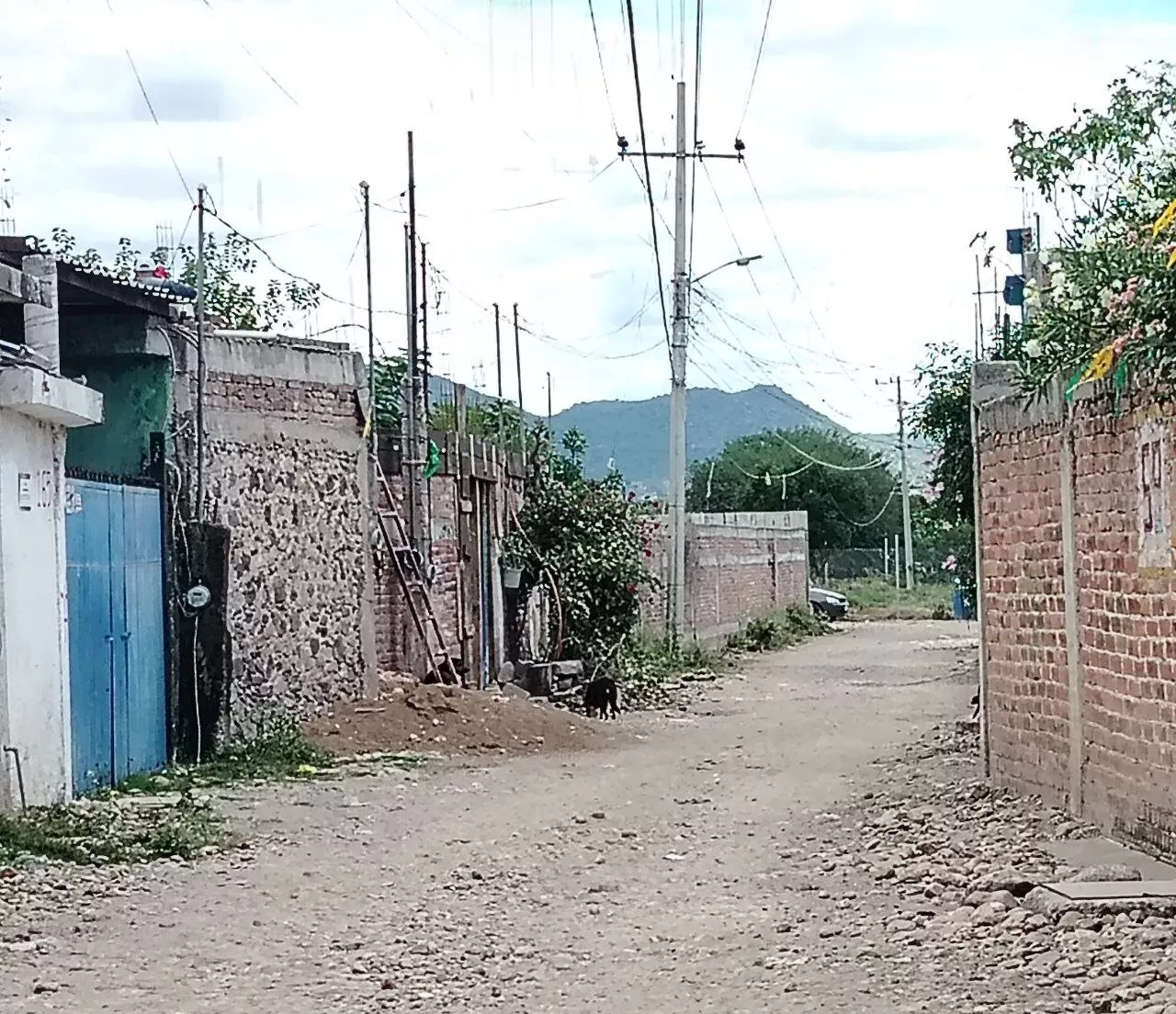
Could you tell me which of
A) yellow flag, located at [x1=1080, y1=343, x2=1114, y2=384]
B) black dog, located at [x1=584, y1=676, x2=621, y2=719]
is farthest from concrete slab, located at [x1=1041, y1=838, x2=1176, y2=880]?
black dog, located at [x1=584, y1=676, x2=621, y2=719]

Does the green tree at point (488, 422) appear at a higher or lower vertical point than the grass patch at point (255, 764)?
higher

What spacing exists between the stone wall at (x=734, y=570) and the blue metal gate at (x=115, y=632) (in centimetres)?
1503

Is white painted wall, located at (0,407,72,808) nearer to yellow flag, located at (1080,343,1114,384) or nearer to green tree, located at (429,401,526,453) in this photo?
yellow flag, located at (1080,343,1114,384)

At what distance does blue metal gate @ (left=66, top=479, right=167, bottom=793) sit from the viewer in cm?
1291

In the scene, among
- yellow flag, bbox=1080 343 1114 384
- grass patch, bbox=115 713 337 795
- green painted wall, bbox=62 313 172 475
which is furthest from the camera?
green painted wall, bbox=62 313 172 475

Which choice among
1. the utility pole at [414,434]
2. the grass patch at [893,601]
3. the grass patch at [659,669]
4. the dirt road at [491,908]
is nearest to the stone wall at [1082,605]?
the dirt road at [491,908]

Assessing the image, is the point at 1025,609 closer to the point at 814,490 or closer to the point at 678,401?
the point at 678,401

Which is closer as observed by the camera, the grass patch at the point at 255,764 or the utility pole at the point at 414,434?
the grass patch at the point at 255,764

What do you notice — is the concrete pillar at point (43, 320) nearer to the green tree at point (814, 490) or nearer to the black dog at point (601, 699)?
the black dog at point (601, 699)

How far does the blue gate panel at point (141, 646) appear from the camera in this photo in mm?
13812

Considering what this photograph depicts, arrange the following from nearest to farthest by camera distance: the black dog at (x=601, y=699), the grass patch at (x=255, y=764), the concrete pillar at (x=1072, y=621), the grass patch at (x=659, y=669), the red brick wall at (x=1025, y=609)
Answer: the concrete pillar at (x=1072, y=621)
the red brick wall at (x=1025, y=609)
the grass patch at (x=255, y=764)
the black dog at (x=601, y=699)
the grass patch at (x=659, y=669)

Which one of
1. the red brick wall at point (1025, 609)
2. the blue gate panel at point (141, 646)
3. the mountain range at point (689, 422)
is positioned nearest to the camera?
the red brick wall at point (1025, 609)

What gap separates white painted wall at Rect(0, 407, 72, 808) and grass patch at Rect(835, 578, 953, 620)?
38.5 meters

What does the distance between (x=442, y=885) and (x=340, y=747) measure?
249 inches
